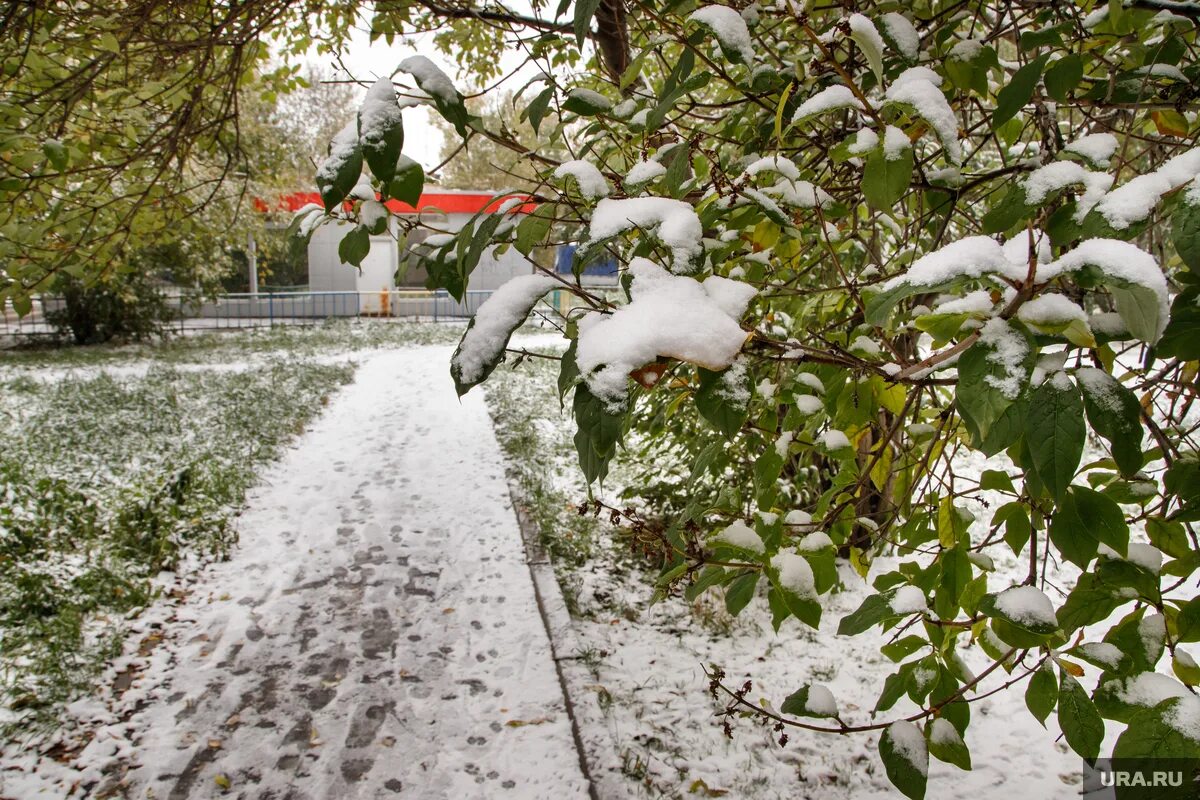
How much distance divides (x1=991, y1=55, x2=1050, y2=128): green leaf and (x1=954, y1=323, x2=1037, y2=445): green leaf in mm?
618

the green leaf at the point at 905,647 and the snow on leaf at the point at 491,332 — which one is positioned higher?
the snow on leaf at the point at 491,332

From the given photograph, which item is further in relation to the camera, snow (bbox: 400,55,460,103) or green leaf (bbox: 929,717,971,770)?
green leaf (bbox: 929,717,971,770)

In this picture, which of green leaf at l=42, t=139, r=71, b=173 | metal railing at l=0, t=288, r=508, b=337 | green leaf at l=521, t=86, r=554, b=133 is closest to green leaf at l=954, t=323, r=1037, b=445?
green leaf at l=521, t=86, r=554, b=133

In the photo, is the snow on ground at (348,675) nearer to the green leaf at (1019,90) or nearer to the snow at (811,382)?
the snow at (811,382)

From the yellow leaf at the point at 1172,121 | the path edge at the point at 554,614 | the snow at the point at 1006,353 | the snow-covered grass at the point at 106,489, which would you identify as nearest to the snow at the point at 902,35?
the snow at the point at 1006,353

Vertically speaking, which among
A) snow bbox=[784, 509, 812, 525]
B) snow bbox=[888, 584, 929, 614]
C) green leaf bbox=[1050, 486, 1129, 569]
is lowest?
snow bbox=[888, 584, 929, 614]

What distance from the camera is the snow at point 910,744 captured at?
41.6 inches

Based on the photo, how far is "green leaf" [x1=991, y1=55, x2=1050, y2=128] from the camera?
1.12 meters

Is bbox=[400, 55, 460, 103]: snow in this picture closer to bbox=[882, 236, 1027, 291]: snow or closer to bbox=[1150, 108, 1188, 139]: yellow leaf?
bbox=[882, 236, 1027, 291]: snow

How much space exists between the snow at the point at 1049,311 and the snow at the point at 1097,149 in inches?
13.3

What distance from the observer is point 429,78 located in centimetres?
93

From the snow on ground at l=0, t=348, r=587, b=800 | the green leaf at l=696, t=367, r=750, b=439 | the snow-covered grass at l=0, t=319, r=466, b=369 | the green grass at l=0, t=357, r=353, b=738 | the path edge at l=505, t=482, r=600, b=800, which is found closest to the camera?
the green leaf at l=696, t=367, r=750, b=439

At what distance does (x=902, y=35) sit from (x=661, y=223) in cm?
58

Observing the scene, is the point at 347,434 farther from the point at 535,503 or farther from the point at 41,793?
the point at 41,793
